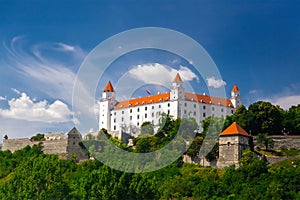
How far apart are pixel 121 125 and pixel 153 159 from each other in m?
22.8

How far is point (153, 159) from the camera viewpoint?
145ft

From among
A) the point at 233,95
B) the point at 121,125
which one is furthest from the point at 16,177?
the point at 233,95

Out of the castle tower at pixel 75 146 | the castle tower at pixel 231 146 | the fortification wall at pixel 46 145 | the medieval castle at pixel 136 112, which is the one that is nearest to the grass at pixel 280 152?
the castle tower at pixel 231 146

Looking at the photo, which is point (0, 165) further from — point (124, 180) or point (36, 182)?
point (124, 180)

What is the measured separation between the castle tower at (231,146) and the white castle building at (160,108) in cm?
1879

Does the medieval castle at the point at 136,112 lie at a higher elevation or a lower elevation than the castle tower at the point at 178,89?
lower

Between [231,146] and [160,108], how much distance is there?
77.4 feet

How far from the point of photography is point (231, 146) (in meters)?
43.5

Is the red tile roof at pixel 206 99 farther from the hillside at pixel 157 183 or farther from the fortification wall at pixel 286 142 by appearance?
the hillside at pixel 157 183

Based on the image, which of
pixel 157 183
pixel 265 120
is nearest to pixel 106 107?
pixel 265 120

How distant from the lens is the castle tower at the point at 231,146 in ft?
141

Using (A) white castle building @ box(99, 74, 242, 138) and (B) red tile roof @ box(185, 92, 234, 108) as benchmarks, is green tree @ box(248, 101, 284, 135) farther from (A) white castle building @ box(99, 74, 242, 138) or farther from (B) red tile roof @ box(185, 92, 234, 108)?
(B) red tile roof @ box(185, 92, 234, 108)

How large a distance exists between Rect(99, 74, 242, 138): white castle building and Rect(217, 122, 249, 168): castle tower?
18.8 meters

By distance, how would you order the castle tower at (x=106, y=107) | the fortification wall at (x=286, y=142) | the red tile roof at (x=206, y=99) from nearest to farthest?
the fortification wall at (x=286, y=142)
the red tile roof at (x=206, y=99)
the castle tower at (x=106, y=107)
